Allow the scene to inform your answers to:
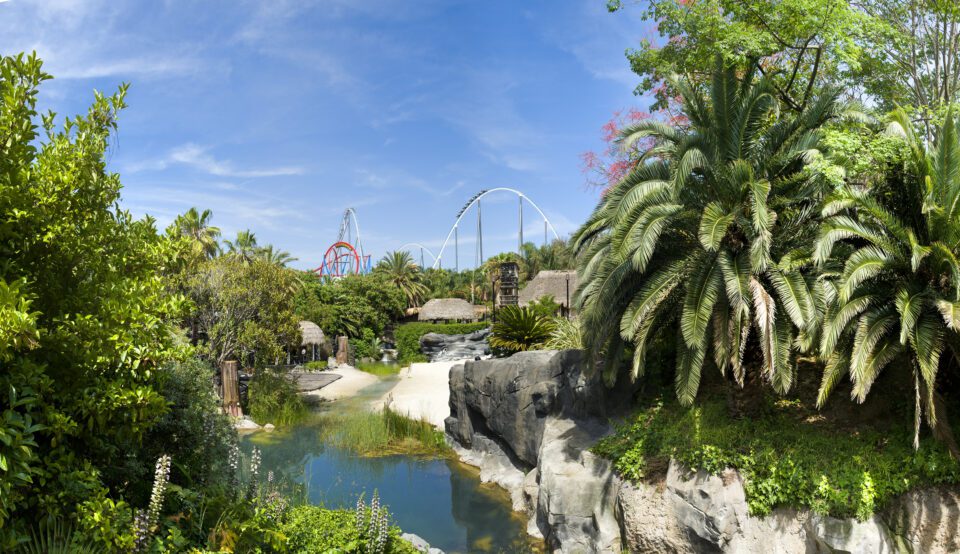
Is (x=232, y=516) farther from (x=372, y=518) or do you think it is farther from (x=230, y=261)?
(x=230, y=261)

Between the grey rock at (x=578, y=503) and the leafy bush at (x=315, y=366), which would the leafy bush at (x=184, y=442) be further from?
the leafy bush at (x=315, y=366)

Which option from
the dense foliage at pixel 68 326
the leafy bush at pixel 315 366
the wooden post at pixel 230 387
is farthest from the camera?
the leafy bush at pixel 315 366

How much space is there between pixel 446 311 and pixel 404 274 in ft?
40.7

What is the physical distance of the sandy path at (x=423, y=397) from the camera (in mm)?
18453

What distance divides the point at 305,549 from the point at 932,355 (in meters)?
7.86

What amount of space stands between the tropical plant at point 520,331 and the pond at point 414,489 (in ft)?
12.3

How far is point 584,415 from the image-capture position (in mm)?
12094

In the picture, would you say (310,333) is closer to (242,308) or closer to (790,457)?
(242,308)

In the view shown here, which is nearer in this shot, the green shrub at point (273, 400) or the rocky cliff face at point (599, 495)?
the rocky cliff face at point (599, 495)

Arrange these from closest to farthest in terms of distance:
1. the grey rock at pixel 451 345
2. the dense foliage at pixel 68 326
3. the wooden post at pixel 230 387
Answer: the dense foliage at pixel 68 326 < the wooden post at pixel 230 387 < the grey rock at pixel 451 345

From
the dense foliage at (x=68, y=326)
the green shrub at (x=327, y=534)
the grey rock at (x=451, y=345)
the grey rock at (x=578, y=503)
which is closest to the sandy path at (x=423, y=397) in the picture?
the grey rock at (x=578, y=503)

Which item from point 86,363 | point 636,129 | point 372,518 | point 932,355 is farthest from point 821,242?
point 86,363

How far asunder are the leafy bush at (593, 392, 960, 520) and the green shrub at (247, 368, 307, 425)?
1174 centimetres

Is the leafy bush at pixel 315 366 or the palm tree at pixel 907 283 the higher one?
the palm tree at pixel 907 283
